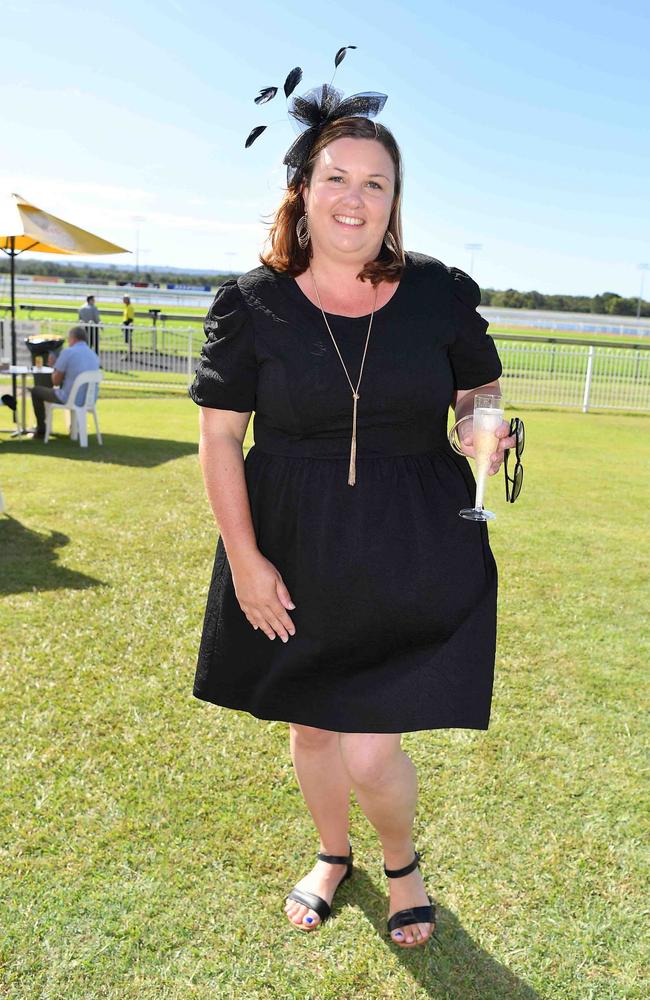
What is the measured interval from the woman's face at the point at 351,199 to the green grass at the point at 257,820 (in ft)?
5.69

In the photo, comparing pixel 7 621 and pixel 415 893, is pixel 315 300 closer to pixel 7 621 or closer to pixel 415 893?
pixel 415 893

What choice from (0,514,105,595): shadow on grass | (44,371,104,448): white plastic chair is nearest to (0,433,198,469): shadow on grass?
(44,371,104,448): white plastic chair

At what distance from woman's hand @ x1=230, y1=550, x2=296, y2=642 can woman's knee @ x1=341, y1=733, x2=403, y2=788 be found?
30 cm

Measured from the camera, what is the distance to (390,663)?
207 centimetres

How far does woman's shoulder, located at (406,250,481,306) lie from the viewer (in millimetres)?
2113

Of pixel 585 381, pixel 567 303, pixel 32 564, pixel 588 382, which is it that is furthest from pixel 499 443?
pixel 567 303

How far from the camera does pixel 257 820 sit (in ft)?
9.27

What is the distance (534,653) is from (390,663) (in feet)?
7.89

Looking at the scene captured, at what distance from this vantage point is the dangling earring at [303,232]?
2.10 m

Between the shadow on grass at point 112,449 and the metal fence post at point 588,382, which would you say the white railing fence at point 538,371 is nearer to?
the metal fence post at point 588,382

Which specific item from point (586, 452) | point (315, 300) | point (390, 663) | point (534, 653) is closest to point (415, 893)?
point (390, 663)

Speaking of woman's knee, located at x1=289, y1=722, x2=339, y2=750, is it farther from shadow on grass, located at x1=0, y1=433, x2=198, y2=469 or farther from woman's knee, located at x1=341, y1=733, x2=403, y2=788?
shadow on grass, located at x1=0, y1=433, x2=198, y2=469

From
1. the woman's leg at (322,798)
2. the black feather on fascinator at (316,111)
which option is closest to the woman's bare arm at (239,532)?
the woman's leg at (322,798)

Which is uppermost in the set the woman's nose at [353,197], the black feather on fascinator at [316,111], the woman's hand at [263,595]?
the black feather on fascinator at [316,111]
